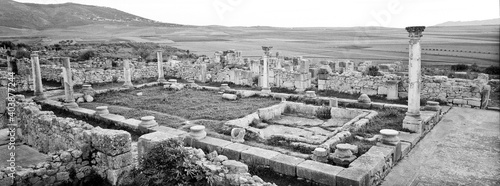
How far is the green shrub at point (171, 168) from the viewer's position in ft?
19.7

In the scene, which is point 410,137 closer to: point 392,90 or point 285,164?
point 285,164

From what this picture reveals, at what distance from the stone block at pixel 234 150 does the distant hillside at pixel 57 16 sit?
12.6m

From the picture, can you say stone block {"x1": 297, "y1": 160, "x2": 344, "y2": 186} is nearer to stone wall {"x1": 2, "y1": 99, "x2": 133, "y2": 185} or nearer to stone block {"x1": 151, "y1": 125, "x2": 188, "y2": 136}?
stone wall {"x1": 2, "y1": 99, "x2": 133, "y2": 185}

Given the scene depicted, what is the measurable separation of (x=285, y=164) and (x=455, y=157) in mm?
4750

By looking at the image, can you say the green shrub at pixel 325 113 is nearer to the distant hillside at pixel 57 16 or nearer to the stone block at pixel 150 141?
the stone block at pixel 150 141

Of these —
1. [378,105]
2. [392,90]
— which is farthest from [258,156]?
[392,90]

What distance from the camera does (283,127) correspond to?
1198 centimetres

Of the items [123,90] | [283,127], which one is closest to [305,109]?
[283,127]

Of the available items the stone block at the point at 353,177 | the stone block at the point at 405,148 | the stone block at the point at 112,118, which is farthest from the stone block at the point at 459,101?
the stone block at the point at 112,118

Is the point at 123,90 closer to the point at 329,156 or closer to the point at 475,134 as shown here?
the point at 329,156

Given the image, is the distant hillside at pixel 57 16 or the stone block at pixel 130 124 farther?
the distant hillside at pixel 57 16

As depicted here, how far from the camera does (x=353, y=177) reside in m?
6.90

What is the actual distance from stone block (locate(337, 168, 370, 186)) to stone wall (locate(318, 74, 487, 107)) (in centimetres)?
1030

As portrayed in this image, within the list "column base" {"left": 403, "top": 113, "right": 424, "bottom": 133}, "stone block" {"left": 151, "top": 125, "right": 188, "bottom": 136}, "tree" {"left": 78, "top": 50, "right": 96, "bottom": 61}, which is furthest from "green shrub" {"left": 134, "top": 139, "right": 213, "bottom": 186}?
"tree" {"left": 78, "top": 50, "right": 96, "bottom": 61}
